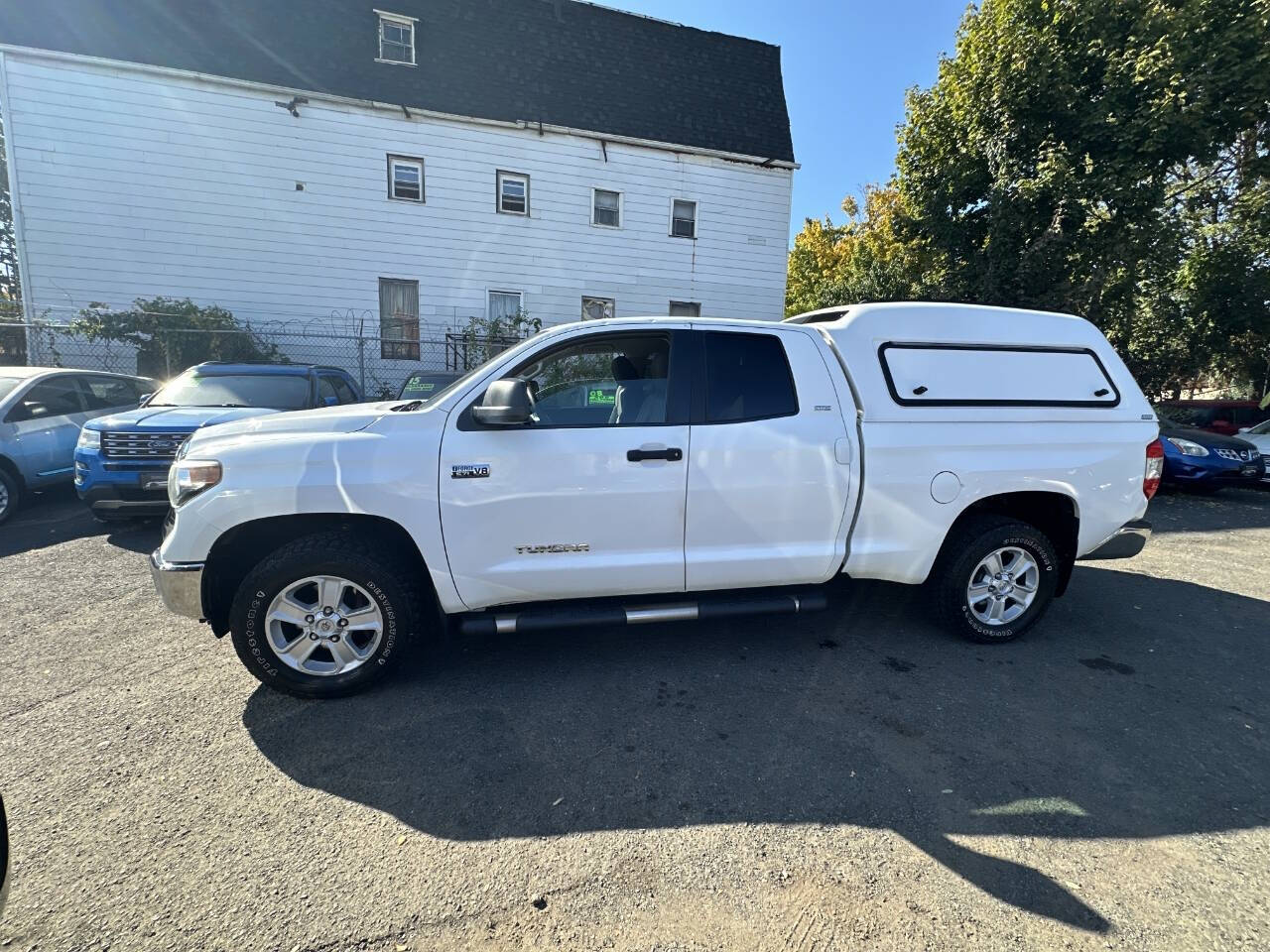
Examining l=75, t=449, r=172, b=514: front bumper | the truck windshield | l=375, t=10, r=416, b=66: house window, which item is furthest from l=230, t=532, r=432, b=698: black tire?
l=375, t=10, r=416, b=66: house window

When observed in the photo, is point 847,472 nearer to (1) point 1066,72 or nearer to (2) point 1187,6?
(1) point 1066,72

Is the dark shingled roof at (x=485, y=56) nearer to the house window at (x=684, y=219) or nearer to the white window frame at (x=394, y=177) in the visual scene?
the white window frame at (x=394, y=177)

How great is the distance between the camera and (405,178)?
14203mm

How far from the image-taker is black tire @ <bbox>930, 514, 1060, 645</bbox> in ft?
12.3

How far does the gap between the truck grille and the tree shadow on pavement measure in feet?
2.68

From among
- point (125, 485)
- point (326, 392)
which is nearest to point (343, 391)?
point (326, 392)

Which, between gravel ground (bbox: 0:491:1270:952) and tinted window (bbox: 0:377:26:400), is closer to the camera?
gravel ground (bbox: 0:491:1270:952)

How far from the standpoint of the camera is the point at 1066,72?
10.5 meters

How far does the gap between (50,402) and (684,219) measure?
13.4 metres

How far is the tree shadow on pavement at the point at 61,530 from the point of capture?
561 centimetres

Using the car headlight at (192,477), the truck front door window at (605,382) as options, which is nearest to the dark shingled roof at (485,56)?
the truck front door window at (605,382)

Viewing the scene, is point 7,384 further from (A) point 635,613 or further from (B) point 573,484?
(A) point 635,613

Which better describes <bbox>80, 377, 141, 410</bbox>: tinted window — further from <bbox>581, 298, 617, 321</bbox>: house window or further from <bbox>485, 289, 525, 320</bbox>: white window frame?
<bbox>581, 298, 617, 321</bbox>: house window

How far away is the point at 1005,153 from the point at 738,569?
12.2 m
